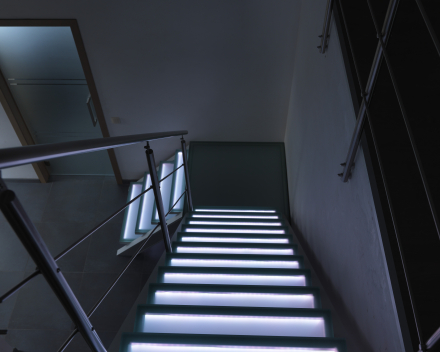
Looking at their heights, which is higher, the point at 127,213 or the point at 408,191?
the point at 127,213

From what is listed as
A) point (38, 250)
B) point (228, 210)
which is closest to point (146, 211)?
point (228, 210)

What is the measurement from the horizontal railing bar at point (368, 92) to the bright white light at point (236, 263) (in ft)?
2.19

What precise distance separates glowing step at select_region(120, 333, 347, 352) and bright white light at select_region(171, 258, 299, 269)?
67 cm

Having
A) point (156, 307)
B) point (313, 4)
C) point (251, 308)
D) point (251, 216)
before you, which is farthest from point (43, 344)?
point (313, 4)

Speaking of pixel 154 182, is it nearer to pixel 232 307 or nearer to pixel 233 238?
pixel 232 307

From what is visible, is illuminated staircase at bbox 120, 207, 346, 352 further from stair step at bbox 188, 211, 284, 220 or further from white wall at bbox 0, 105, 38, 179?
white wall at bbox 0, 105, 38, 179

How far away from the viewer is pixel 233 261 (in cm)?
193

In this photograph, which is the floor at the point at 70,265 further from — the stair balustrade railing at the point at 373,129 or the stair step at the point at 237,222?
the stair balustrade railing at the point at 373,129

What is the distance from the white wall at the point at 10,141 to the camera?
4227mm

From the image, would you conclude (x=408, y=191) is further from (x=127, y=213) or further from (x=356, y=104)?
(x=127, y=213)

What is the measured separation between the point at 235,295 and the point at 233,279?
196 mm

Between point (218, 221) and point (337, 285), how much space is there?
137 centimetres

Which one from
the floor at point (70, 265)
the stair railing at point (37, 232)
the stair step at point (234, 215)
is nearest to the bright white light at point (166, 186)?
the floor at point (70, 265)

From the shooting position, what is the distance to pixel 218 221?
287 cm
